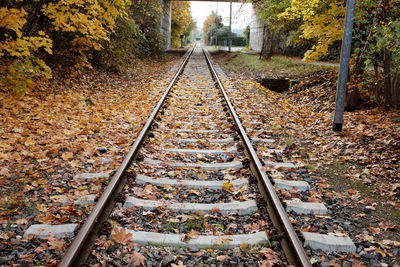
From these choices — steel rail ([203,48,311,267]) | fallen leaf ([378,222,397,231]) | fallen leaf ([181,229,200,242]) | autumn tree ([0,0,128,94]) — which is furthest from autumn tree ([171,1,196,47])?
fallen leaf ([181,229,200,242])

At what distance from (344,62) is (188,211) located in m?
4.59

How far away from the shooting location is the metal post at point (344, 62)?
607 cm

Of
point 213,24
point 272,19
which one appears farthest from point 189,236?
point 213,24

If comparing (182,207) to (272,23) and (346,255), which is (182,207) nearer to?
(346,255)

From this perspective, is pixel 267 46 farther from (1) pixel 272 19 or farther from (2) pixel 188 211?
(2) pixel 188 211

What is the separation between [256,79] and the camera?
15.0 meters

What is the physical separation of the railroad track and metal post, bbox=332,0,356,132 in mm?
2273

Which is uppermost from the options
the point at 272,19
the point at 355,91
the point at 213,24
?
the point at 213,24

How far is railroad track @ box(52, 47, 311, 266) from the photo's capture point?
291 centimetres

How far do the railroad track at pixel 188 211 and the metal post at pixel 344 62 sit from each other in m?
2.27

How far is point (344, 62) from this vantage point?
6340mm

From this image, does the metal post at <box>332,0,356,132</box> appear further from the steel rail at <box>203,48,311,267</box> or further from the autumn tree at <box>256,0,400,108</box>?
the steel rail at <box>203,48,311,267</box>

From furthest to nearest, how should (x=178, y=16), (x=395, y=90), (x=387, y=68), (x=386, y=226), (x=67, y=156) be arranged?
1. (x=178, y=16)
2. (x=395, y=90)
3. (x=387, y=68)
4. (x=67, y=156)
5. (x=386, y=226)

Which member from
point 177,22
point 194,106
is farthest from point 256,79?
point 177,22
